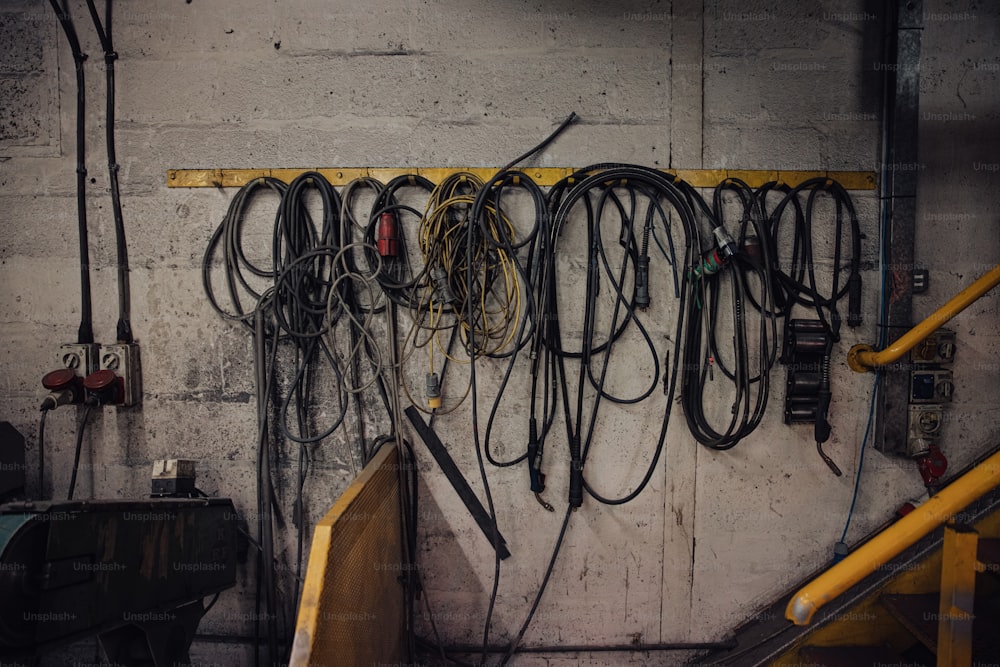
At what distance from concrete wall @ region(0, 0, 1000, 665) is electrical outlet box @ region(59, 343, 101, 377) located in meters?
0.10

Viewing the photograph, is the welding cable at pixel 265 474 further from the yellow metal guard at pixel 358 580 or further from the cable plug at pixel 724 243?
the cable plug at pixel 724 243

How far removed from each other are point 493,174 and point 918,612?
7.30 ft

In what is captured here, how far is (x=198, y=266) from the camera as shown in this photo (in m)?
1.86

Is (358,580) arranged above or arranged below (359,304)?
below

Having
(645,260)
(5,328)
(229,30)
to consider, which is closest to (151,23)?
(229,30)

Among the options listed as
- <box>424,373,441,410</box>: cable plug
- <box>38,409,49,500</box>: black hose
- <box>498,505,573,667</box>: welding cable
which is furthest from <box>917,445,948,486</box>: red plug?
<box>38,409,49,500</box>: black hose

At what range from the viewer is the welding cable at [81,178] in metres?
1.81

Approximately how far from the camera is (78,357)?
181 cm

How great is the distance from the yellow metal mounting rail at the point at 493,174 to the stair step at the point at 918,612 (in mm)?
1546

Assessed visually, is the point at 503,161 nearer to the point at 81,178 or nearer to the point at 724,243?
the point at 724,243

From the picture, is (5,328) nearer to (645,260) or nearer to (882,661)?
(645,260)

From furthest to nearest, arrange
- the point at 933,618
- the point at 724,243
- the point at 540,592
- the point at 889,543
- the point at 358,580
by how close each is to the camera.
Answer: the point at 540,592 → the point at 724,243 → the point at 933,618 → the point at 358,580 → the point at 889,543

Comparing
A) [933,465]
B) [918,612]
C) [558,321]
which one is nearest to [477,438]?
[558,321]

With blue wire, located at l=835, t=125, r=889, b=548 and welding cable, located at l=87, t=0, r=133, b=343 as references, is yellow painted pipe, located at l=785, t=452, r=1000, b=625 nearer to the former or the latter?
blue wire, located at l=835, t=125, r=889, b=548
